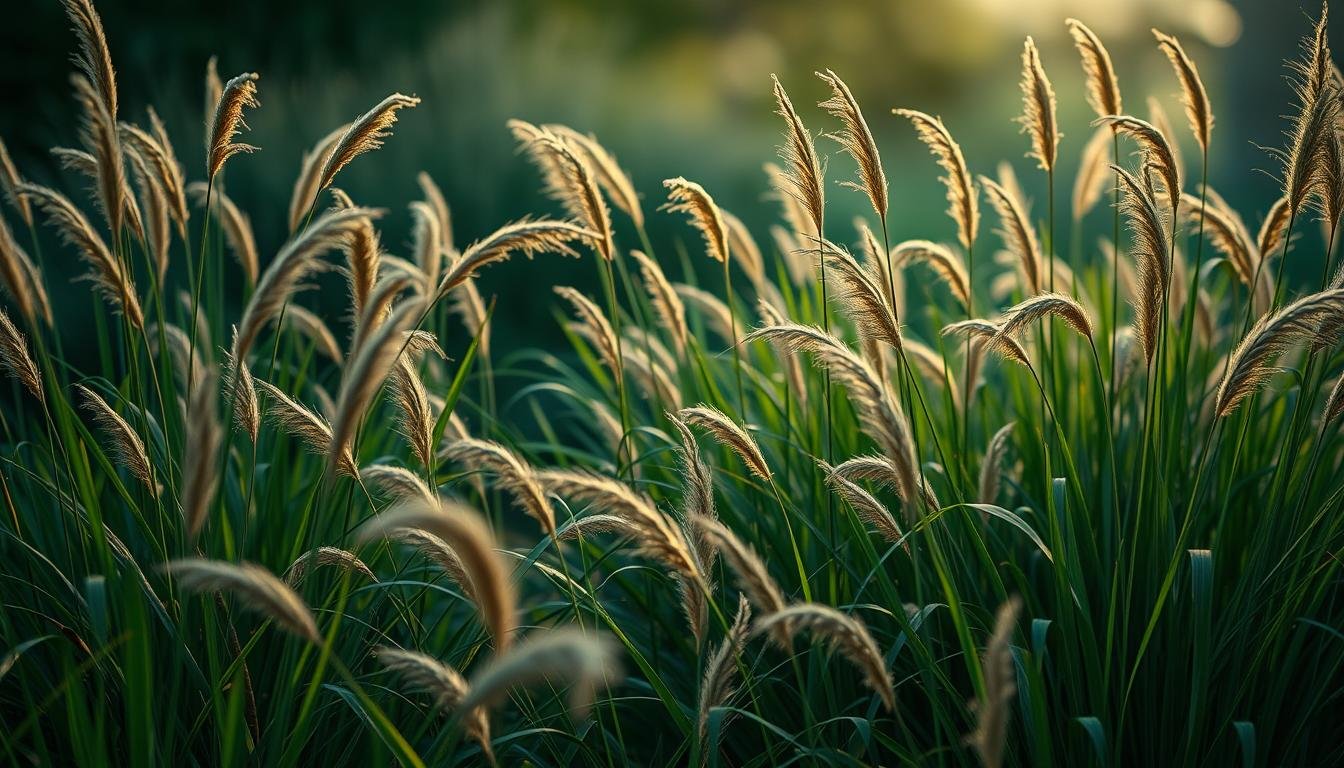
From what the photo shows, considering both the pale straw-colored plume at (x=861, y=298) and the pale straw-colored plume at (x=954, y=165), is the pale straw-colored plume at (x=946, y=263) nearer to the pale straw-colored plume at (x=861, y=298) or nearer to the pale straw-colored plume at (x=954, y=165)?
the pale straw-colored plume at (x=954, y=165)

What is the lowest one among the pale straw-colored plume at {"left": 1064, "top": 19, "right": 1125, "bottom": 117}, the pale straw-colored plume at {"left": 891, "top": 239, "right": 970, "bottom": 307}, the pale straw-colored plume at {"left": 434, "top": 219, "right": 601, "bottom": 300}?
the pale straw-colored plume at {"left": 891, "top": 239, "right": 970, "bottom": 307}

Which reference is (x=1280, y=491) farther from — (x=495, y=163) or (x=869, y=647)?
(x=495, y=163)

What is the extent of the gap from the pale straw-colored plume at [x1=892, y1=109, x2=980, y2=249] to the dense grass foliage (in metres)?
0.01

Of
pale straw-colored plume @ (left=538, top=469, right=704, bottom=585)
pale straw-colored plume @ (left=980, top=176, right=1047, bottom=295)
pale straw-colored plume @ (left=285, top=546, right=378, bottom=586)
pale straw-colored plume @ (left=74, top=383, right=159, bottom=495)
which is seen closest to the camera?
pale straw-colored plume @ (left=538, top=469, right=704, bottom=585)

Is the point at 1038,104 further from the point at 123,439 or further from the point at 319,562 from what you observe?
the point at 123,439

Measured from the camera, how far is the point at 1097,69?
92.2 inches

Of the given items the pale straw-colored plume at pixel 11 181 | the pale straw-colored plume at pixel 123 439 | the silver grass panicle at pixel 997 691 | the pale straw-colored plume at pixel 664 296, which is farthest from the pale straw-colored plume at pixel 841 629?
the pale straw-colored plume at pixel 11 181

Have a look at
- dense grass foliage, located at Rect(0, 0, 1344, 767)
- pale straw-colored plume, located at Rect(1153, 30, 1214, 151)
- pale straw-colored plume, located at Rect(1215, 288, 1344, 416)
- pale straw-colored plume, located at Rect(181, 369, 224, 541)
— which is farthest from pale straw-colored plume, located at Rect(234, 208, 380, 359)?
pale straw-colored plume, located at Rect(1153, 30, 1214, 151)

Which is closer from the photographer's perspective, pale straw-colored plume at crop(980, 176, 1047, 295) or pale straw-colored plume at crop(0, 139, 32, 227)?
pale straw-colored plume at crop(0, 139, 32, 227)

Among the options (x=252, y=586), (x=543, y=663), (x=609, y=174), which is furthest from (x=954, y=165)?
(x=252, y=586)

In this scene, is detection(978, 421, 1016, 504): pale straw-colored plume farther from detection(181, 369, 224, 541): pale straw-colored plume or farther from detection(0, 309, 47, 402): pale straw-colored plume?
detection(0, 309, 47, 402): pale straw-colored plume

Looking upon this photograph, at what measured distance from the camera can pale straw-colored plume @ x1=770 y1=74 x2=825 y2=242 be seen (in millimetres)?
1942

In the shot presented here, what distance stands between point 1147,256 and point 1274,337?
0.31m

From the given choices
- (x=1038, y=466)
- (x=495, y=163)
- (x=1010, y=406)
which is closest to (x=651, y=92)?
(x=495, y=163)
